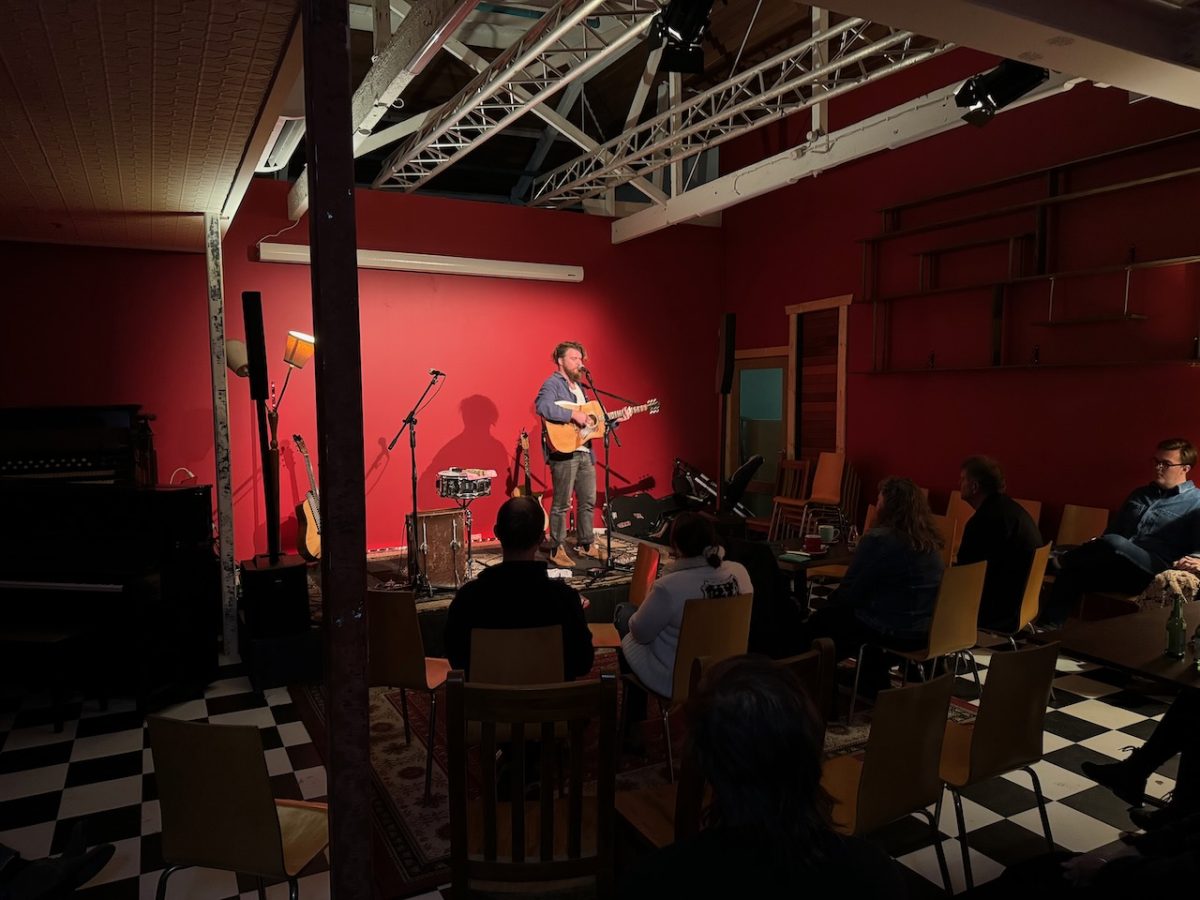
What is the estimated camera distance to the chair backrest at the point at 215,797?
5.75ft

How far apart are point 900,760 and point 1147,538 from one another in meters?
3.59

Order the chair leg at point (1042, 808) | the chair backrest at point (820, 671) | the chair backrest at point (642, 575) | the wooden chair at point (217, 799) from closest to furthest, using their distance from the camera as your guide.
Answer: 1. the wooden chair at point (217, 799)
2. the chair backrest at point (820, 671)
3. the chair leg at point (1042, 808)
4. the chair backrest at point (642, 575)

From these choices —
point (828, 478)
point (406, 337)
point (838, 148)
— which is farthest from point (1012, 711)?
point (406, 337)

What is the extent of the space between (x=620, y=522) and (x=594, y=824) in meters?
5.94

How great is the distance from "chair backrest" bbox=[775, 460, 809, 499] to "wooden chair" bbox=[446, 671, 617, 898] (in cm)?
603

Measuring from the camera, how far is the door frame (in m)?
7.34

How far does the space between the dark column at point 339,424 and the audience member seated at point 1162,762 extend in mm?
2612

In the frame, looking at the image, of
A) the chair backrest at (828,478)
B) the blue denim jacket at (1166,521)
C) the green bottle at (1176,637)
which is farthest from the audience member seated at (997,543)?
the chair backrest at (828,478)

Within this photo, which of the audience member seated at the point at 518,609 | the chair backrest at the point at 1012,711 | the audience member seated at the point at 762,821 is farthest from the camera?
the audience member seated at the point at 518,609

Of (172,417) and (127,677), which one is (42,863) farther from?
(172,417)

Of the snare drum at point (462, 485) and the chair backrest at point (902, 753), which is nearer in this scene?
the chair backrest at point (902, 753)

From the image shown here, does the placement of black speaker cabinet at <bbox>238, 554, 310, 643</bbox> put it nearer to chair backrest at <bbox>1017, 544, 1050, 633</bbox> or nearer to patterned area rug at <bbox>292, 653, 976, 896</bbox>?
patterned area rug at <bbox>292, 653, 976, 896</bbox>

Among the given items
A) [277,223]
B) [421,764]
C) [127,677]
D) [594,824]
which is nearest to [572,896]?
[594,824]

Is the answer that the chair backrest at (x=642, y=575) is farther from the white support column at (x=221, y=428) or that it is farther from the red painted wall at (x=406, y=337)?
the red painted wall at (x=406, y=337)
